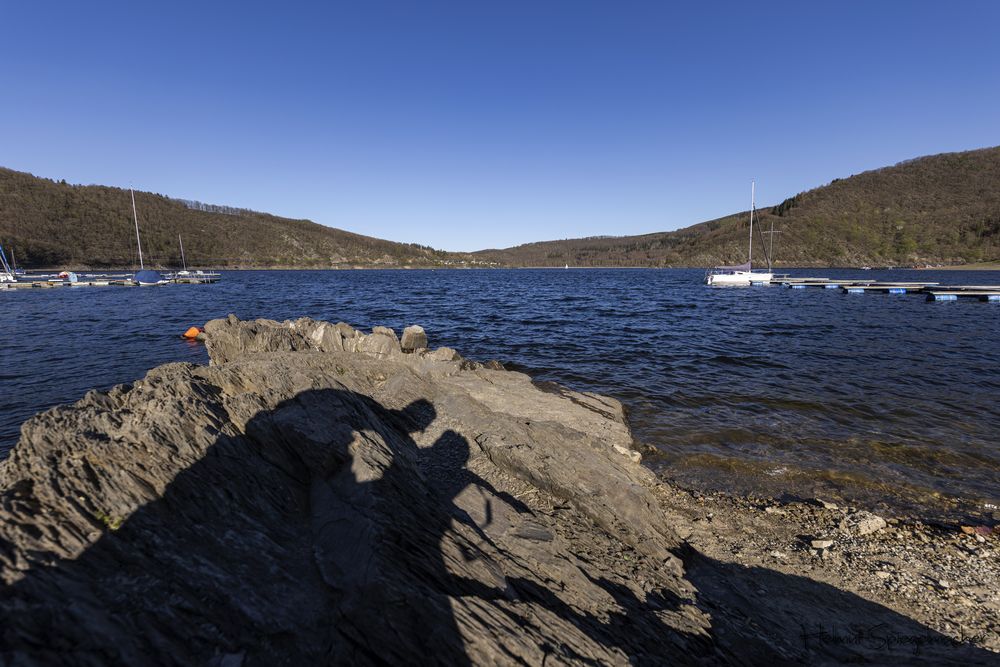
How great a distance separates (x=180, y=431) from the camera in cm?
464

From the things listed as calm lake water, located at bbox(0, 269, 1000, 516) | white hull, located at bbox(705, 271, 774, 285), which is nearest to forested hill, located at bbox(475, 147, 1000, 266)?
white hull, located at bbox(705, 271, 774, 285)

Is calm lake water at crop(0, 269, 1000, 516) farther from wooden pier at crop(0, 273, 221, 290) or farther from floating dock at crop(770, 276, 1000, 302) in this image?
wooden pier at crop(0, 273, 221, 290)

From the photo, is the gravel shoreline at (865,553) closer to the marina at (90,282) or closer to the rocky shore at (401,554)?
the rocky shore at (401,554)

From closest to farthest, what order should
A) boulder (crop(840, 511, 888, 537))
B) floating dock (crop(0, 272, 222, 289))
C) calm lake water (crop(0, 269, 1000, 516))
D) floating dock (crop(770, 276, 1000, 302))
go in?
boulder (crop(840, 511, 888, 537)) → calm lake water (crop(0, 269, 1000, 516)) → floating dock (crop(770, 276, 1000, 302)) → floating dock (crop(0, 272, 222, 289))

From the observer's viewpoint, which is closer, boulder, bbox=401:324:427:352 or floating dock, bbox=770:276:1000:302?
boulder, bbox=401:324:427:352

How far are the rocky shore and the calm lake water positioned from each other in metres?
2.31

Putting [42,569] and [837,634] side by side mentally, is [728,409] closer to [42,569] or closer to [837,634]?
[837,634]

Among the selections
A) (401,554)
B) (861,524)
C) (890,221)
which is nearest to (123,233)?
(401,554)

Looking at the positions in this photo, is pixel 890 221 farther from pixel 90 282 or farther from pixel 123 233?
pixel 123 233

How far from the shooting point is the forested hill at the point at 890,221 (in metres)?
128

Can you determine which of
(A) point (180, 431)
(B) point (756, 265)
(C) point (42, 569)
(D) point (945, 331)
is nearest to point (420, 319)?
(A) point (180, 431)

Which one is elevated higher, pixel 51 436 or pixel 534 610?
pixel 51 436

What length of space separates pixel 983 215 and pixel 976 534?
199 m

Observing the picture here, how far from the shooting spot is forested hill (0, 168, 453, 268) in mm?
121312
